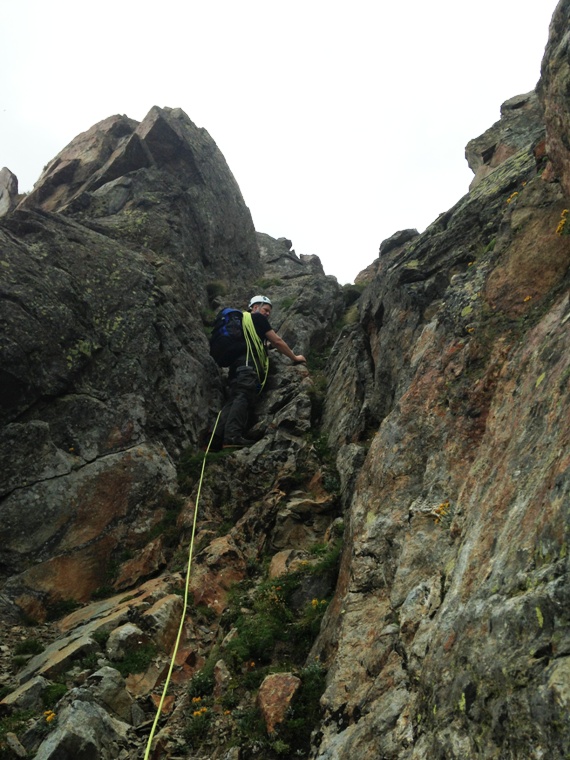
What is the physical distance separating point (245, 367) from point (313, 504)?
277 inches

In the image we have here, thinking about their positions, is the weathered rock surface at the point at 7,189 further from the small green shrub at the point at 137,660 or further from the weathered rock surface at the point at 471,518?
the small green shrub at the point at 137,660

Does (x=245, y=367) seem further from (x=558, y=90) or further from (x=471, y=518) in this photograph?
(x=471, y=518)

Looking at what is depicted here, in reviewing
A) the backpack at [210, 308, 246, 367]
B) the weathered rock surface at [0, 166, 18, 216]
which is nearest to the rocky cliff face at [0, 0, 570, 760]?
the backpack at [210, 308, 246, 367]

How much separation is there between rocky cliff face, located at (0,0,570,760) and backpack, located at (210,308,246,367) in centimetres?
91

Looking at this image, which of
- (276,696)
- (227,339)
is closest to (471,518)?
(276,696)

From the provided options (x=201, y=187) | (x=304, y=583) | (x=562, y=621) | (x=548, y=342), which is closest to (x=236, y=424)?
(x=304, y=583)

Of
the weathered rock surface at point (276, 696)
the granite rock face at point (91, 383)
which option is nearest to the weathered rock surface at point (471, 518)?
the weathered rock surface at point (276, 696)

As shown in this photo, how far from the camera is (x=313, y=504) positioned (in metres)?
12.5

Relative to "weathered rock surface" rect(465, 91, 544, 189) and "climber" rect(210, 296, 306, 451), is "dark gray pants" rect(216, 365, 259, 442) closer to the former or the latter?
"climber" rect(210, 296, 306, 451)

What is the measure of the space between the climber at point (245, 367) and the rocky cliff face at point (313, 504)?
1.90ft

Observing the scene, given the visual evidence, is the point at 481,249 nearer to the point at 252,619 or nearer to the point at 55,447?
the point at 252,619

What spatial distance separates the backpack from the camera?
64.0 feet

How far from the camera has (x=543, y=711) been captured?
4250 mm

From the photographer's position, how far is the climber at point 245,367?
1673 centimetres
